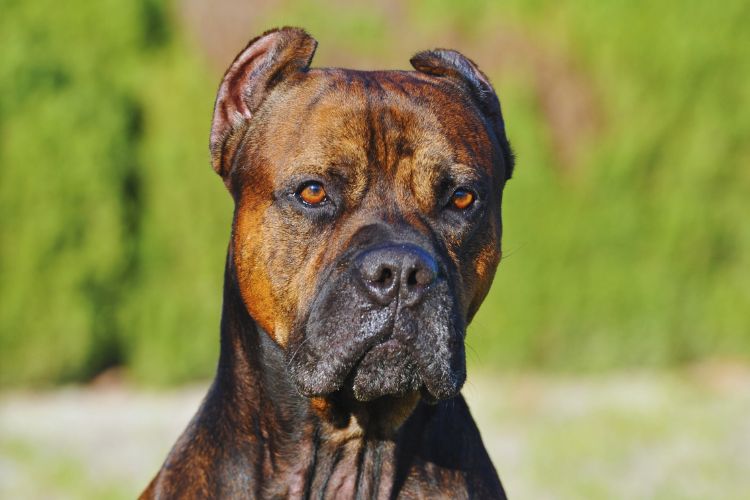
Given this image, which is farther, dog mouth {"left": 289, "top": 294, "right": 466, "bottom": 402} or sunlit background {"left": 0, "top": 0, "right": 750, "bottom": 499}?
sunlit background {"left": 0, "top": 0, "right": 750, "bottom": 499}

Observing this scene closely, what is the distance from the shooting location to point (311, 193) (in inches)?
163

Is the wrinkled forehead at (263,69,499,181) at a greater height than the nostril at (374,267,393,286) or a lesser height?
greater

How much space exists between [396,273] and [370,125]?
61 centimetres

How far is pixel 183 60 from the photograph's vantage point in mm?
10172

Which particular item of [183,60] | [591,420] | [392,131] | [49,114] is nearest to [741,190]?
[591,420]

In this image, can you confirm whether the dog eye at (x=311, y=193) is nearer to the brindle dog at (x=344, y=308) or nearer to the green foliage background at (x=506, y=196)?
the brindle dog at (x=344, y=308)

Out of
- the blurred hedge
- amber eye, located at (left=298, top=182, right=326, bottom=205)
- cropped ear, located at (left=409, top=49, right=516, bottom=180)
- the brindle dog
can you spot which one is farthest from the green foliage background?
amber eye, located at (left=298, top=182, right=326, bottom=205)

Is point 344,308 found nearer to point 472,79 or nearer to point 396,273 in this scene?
point 396,273

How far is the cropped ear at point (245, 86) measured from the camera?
173 inches

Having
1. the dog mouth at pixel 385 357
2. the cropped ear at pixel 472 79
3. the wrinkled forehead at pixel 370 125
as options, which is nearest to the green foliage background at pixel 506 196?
the cropped ear at pixel 472 79

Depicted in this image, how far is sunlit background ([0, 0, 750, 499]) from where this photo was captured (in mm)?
9602

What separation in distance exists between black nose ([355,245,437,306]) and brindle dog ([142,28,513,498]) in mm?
17

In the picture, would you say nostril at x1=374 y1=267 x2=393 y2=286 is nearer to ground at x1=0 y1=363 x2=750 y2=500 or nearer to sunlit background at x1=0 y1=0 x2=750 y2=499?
ground at x1=0 y1=363 x2=750 y2=500

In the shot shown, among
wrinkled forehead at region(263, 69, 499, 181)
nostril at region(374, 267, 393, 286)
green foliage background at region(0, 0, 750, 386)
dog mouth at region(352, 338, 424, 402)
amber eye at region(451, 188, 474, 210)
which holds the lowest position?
dog mouth at region(352, 338, 424, 402)
